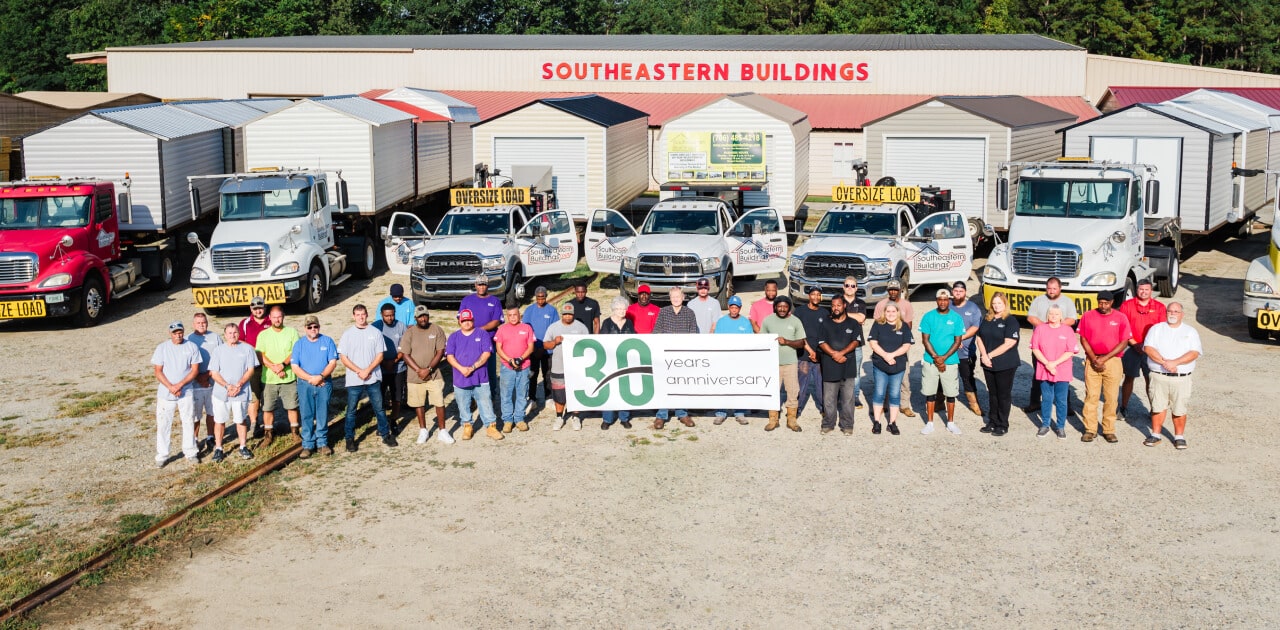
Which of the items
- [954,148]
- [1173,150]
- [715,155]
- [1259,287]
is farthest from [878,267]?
[715,155]

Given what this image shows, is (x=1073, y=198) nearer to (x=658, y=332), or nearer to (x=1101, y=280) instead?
(x=1101, y=280)

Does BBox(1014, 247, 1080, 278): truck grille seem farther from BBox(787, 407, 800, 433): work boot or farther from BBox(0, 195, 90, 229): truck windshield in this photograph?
BBox(0, 195, 90, 229): truck windshield

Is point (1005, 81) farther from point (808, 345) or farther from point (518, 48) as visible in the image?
point (808, 345)

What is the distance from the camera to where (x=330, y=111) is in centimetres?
2800

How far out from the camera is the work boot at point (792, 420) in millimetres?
15180

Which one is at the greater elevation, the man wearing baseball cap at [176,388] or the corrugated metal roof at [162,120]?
the corrugated metal roof at [162,120]

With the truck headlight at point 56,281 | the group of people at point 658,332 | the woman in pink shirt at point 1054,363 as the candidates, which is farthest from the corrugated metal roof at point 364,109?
the woman in pink shirt at point 1054,363

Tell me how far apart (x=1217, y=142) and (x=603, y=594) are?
65.1 feet

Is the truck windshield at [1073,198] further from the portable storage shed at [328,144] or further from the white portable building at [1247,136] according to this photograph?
the portable storage shed at [328,144]

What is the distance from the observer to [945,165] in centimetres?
2942

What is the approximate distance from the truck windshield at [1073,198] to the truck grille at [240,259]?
13.4 m

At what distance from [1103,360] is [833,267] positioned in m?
7.85

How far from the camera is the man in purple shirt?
14.8 m

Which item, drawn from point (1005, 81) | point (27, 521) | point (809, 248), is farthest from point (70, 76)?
point (27, 521)
